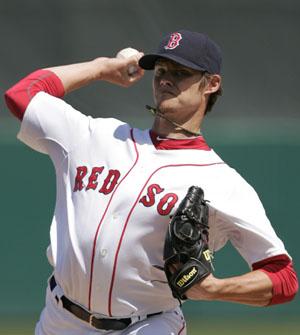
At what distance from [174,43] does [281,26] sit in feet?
14.4

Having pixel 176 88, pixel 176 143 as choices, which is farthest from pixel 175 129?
pixel 176 88

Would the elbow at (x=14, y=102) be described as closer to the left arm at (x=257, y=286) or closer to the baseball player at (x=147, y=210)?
the baseball player at (x=147, y=210)

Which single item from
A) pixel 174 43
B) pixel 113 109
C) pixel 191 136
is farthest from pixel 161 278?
pixel 113 109

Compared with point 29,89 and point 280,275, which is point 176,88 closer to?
point 29,89

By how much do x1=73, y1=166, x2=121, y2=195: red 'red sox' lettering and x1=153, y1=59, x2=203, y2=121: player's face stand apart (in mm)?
304

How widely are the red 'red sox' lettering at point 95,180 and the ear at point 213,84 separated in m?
0.49

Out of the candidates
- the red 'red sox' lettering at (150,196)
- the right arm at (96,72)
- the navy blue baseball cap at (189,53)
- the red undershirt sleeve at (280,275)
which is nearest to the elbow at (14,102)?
the right arm at (96,72)

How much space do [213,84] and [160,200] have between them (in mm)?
570

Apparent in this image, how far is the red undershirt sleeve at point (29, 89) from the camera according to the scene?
3.58m

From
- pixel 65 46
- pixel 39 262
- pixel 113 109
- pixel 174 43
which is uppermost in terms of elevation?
pixel 174 43

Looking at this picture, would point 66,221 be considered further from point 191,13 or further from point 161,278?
point 191,13

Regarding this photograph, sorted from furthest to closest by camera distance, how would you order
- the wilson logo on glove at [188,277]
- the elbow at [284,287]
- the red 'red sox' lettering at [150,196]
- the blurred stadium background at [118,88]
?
1. the blurred stadium background at [118,88]
2. the red 'red sox' lettering at [150,196]
3. the elbow at [284,287]
4. the wilson logo on glove at [188,277]

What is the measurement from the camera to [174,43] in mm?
3537

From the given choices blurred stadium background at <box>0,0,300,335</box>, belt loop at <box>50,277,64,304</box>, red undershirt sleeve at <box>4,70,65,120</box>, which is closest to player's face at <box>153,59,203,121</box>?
red undershirt sleeve at <box>4,70,65,120</box>
